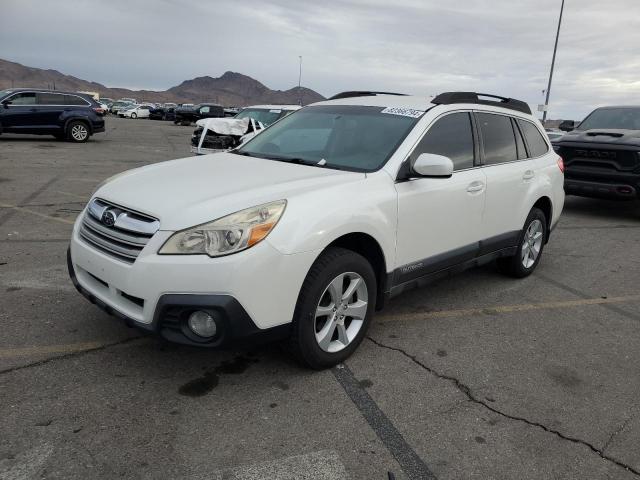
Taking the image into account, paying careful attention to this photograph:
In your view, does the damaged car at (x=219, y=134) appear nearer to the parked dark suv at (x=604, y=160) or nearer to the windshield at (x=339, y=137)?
the parked dark suv at (x=604, y=160)

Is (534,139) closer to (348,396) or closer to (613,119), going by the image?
(348,396)

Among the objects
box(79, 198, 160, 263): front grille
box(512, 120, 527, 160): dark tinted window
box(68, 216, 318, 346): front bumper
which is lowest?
box(68, 216, 318, 346): front bumper

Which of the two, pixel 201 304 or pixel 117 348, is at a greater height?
pixel 201 304

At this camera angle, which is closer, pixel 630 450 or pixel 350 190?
pixel 630 450

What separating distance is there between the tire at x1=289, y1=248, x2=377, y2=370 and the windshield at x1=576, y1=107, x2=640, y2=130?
8104 millimetres

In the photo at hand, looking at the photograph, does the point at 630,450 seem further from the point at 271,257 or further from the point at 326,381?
the point at 271,257

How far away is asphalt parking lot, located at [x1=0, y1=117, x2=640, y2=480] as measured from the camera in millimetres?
2480

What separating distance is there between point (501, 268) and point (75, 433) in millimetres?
4142

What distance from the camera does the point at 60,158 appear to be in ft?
44.9

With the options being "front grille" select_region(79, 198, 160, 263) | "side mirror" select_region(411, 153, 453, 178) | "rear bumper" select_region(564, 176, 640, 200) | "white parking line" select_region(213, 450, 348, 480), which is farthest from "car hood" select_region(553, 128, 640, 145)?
"front grille" select_region(79, 198, 160, 263)

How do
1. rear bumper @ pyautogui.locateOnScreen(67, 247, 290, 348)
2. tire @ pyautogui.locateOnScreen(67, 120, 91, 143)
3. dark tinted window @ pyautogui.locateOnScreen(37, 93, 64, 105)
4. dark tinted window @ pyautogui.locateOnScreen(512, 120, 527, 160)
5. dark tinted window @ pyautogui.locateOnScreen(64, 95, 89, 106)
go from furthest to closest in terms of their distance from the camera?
tire @ pyautogui.locateOnScreen(67, 120, 91, 143), dark tinted window @ pyautogui.locateOnScreen(64, 95, 89, 106), dark tinted window @ pyautogui.locateOnScreen(37, 93, 64, 105), dark tinted window @ pyautogui.locateOnScreen(512, 120, 527, 160), rear bumper @ pyautogui.locateOnScreen(67, 247, 290, 348)

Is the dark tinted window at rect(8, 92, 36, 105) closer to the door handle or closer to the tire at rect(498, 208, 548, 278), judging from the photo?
the tire at rect(498, 208, 548, 278)

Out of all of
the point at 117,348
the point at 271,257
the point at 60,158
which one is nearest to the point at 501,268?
the point at 271,257

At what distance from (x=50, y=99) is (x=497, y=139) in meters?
16.8
